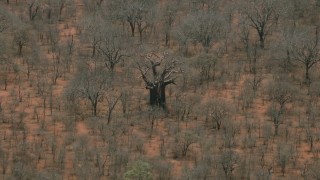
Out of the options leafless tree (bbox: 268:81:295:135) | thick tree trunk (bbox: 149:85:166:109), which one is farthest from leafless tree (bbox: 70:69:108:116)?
leafless tree (bbox: 268:81:295:135)

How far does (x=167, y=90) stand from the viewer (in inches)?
1379

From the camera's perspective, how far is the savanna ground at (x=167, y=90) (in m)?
28.0

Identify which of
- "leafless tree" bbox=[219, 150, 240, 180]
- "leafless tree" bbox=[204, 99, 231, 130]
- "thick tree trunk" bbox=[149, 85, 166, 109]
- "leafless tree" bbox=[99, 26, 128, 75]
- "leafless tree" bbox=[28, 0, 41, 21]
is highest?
"leafless tree" bbox=[28, 0, 41, 21]

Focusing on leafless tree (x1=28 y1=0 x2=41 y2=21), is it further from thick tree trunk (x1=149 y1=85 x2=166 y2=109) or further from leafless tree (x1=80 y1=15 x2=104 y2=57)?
thick tree trunk (x1=149 y1=85 x2=166 y2=109)

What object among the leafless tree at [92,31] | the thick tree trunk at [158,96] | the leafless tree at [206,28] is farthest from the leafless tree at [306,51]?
the leafless tree at [92,31]

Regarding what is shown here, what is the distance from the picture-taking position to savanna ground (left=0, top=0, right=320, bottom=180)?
91.7 ft

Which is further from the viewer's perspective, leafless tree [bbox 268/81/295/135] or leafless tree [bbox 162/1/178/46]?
leafless tree [bbox 162/1/178/46]

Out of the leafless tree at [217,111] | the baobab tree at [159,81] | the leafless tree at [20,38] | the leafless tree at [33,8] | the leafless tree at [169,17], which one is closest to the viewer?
the leafless tree at [217,111]

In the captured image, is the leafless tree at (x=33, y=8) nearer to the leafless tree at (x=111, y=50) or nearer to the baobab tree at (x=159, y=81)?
the leafless tree at (x=111, y=50)

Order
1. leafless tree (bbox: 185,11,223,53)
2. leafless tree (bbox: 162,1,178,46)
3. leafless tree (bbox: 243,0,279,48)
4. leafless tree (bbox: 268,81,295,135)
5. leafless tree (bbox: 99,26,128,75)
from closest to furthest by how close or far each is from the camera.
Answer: leafless tree (bbox: 268,81,295,135) → leafless tree (bbox: 99,26,128,75) → leafless tree (bbox: 185,11,223,53) → leafless tree (bbox: 243,0,279,48) → leafless tree (bbox: 162,1,178,46)

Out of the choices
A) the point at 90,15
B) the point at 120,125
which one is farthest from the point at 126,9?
the point at 120,125

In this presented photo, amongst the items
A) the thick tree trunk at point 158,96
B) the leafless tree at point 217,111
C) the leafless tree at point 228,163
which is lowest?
the leafless tree at point 228,163

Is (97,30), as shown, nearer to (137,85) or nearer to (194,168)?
(137,85)

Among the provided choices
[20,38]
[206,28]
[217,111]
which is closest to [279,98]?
[217,111]
